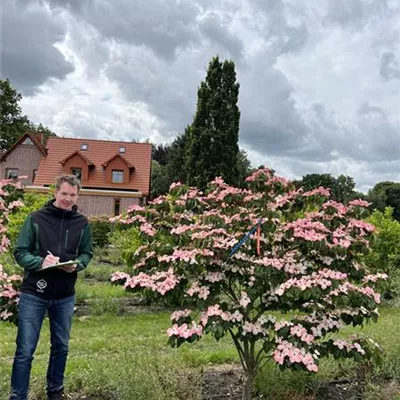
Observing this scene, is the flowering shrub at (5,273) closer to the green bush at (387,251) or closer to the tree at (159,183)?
the green bush at (387,251)

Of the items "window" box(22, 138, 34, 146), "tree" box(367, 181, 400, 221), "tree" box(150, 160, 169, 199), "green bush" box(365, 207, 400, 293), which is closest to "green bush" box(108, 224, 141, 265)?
"green bush" box(365, 207, 400, 293)

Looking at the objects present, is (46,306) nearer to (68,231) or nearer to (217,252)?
(68,231)

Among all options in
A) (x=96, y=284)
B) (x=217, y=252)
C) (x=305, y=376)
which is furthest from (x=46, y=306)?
(x=96, y=284)

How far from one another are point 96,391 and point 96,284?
22.4ft

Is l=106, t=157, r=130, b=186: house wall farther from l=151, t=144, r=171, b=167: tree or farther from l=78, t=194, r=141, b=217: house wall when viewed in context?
l=151, t=144, r=171, b=167: tree

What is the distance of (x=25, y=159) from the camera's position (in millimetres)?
32156

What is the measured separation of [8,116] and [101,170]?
492 inches

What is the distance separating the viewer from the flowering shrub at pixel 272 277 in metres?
2.79

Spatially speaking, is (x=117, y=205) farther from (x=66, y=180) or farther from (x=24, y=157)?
(x=66, y=180)

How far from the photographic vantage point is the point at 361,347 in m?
3.07

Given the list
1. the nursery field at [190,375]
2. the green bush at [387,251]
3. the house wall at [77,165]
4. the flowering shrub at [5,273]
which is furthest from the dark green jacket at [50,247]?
the house wall at [77,165]

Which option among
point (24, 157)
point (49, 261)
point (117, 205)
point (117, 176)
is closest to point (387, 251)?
point (49, 261)

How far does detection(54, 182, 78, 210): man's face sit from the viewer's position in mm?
3141

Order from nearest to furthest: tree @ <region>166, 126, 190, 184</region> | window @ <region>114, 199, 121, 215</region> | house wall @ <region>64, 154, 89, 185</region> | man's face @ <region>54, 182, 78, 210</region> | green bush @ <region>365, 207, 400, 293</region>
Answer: man's face @ <region>54, 182, 78, 210</region> → green bush @ <region>365, 207, 400, 293</region> → window @ <region>114, 199, 121, 215</region> → house wall @ <region>64, 154, 89, 185</region> → tree @ <region>166, 126, 190, 184</region>
